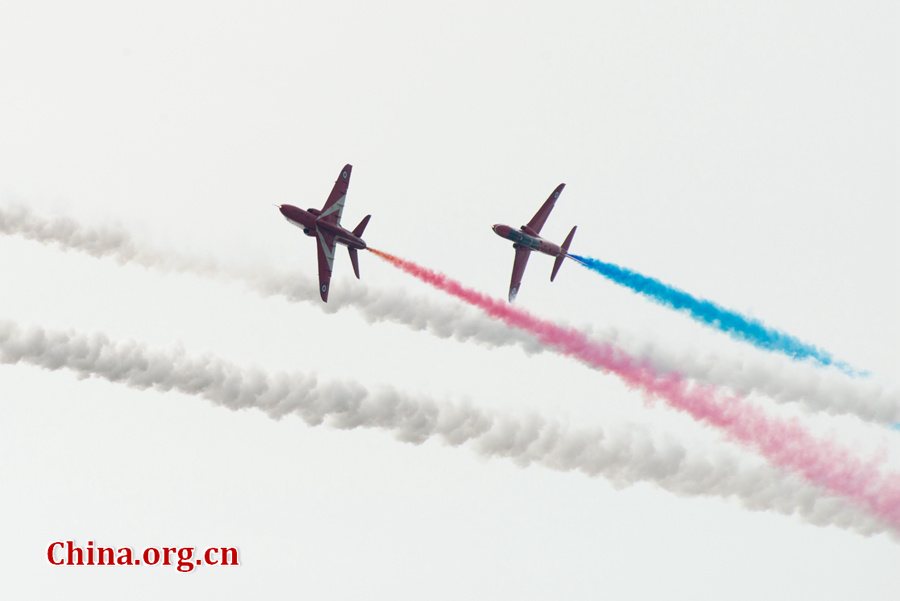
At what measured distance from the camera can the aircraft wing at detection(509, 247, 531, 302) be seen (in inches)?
3376

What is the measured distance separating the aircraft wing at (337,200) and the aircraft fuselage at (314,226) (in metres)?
0.37

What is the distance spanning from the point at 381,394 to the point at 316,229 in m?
9.47

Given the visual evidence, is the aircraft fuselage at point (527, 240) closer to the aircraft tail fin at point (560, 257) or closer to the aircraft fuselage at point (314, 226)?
the aircraft tail fin at point (560, 257)

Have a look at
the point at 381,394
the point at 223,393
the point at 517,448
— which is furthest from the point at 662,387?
the point at 223,393

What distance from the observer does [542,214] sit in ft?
281

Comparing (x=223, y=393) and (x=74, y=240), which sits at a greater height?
(x=74, y=240)

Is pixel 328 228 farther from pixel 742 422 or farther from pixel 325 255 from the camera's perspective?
pixel 742 422

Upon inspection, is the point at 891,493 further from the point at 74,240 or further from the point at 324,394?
the point at 74,240

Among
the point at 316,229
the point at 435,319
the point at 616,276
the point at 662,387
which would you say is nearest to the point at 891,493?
the point at 662,387

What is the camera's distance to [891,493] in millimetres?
83500

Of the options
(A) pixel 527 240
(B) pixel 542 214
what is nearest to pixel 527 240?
(A) pixel 527 240

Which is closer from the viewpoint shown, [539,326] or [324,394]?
[324,394]

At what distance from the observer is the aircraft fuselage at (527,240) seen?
84.8m

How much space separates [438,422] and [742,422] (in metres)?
16.1
